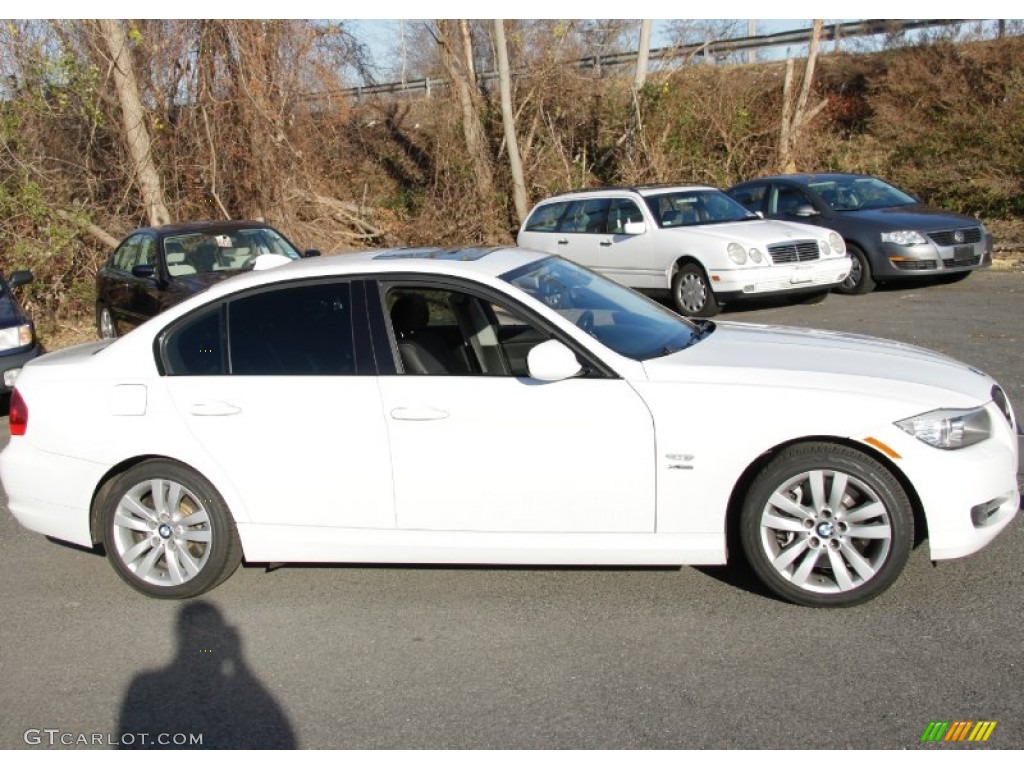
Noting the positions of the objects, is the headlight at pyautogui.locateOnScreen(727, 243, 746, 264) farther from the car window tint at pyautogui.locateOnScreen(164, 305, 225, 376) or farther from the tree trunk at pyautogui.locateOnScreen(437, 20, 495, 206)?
the tree trunk at pyautogui.locateOnScreen(437, 20, 495, 206)

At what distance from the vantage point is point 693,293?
12867mm

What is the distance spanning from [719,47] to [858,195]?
44.2 feet

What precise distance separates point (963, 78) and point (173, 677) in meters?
23.2

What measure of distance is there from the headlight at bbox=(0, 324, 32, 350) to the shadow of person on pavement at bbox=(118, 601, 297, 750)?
612cm

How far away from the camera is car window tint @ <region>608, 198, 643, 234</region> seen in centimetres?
1378

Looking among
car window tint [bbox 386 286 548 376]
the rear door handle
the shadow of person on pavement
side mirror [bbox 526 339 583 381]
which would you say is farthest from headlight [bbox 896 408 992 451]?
the rear door handle

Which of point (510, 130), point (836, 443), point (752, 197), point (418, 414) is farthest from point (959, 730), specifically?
point (510, 130)

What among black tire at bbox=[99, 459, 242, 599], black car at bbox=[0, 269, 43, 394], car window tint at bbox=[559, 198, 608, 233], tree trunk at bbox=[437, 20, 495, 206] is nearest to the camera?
black tire at bbox=[99, 459, 242, 599]

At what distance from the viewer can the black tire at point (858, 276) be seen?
1367cm

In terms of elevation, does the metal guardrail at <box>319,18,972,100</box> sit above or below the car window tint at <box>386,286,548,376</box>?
above

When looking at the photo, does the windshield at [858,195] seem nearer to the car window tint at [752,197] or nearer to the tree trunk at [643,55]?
the car window tint at [752,197]

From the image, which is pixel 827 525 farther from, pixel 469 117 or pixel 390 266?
pixel 469 117

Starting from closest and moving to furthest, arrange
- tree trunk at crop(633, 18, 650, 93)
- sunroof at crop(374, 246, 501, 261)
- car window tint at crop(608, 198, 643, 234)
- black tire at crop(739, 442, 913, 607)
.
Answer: black tire at crop(739, 442, 913, 607) < sunroof at crop(374, 246, 501, 261) < car window tint at crop(608, 198, 643, 234) < tree trunk at crop(633, 18, 650, 93)

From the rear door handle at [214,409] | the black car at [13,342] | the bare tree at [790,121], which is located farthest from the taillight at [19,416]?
the bare tree at [790,121]
